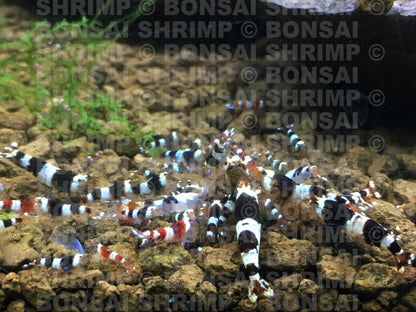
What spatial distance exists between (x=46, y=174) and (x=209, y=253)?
2.24 metres

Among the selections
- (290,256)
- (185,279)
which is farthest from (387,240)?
(185,279)

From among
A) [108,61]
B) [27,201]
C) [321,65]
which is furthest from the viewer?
[108,61]

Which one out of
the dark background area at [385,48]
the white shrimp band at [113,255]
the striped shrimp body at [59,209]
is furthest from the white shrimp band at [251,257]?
the dark background area at [385,48]

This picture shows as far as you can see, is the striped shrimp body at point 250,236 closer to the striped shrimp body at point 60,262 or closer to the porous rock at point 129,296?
the porous rock at point 129,296

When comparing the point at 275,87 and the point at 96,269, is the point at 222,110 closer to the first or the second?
the point at 275,87

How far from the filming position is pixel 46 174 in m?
4.31

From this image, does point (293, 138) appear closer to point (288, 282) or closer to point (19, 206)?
point (288, 282)

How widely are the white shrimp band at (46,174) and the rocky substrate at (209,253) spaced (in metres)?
0.09

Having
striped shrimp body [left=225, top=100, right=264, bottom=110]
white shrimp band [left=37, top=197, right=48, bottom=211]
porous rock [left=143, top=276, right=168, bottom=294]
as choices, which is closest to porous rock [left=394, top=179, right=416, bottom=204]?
striped shrimp body [left=225, top=100, right=264, bottom=110]

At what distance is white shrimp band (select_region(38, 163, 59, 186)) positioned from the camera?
429 centimetres

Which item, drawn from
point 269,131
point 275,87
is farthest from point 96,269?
point 275,87

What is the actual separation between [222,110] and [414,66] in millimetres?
2679

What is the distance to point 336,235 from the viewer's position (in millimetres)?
3338

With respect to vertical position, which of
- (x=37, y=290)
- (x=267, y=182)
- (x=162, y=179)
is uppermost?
(x=267, y=182)
